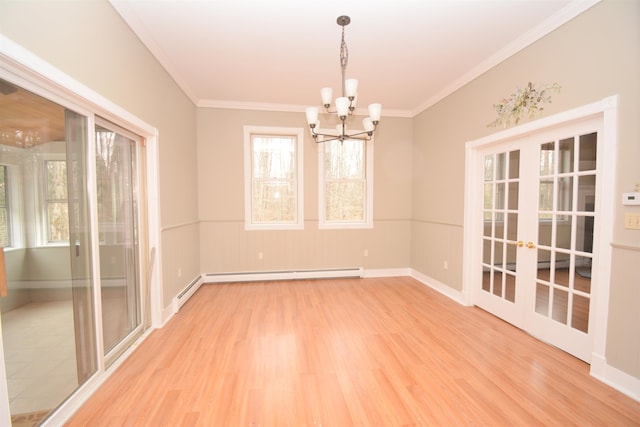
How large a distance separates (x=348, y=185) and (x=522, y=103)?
267 cm

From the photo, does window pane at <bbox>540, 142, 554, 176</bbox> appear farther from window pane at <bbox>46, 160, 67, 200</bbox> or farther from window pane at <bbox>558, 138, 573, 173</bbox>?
window pane at <bbox>46, 160, 67, 200</bbox>

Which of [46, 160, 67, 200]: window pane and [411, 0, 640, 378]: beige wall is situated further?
[411, 0, 640, 378]: beige wall

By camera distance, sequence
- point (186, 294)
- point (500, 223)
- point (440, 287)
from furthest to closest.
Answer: point (440, 287), point (186, 294), point (500, 223)

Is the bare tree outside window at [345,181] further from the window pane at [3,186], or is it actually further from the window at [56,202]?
the window pane at [3,186]

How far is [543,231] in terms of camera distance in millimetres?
2598

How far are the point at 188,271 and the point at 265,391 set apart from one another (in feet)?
8.21

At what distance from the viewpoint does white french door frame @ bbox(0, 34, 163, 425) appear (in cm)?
128

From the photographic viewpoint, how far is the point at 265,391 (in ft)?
6.25

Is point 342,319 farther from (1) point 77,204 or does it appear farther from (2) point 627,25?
(2) point 627,25

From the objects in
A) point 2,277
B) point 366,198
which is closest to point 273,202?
point 366,198

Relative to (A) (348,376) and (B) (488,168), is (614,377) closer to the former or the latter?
(A) (348,376)

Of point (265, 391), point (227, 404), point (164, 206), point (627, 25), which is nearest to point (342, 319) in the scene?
point (265, 391)

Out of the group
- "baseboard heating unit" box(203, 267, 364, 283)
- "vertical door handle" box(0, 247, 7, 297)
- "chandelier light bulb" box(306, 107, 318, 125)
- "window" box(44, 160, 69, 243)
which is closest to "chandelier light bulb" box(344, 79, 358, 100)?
"chandelier light bulb" box(306, 107, 318, 125)

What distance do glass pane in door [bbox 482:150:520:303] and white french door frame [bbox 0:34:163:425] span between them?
152 inches
